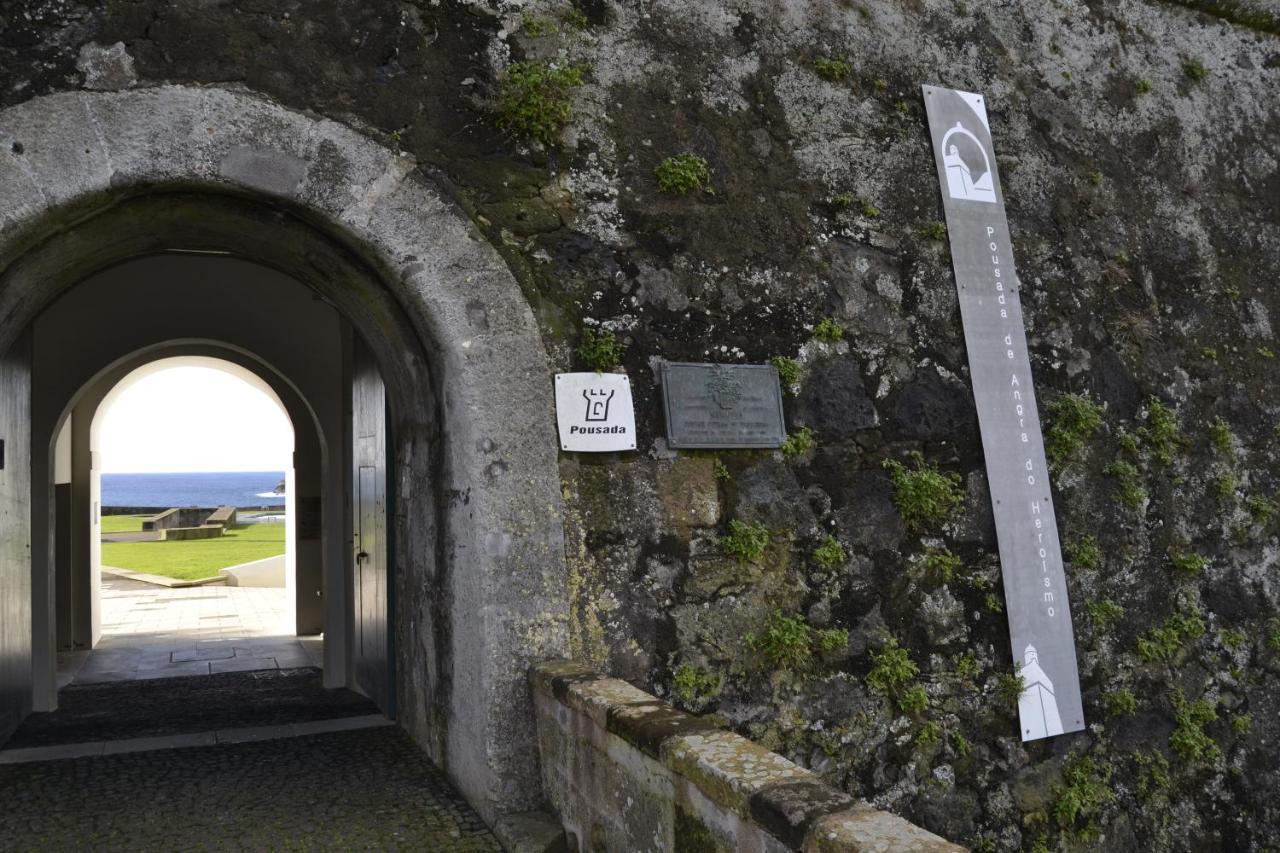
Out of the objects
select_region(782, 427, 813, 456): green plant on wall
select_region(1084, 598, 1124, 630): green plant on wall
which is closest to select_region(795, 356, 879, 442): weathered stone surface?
select_region(782, 427, 813, 456): green plant on wall

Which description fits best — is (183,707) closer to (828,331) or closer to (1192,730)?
(828,331)

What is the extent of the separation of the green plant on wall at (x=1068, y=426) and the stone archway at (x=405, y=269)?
2.20 metres

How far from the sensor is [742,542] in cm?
369

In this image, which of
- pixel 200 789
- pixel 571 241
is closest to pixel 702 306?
pixel 571 241

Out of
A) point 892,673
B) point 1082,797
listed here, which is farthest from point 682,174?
point 1082,797

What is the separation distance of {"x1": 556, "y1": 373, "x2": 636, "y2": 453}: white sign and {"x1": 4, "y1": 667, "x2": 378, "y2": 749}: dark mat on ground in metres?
2.28

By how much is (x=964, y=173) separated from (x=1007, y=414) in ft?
3.45

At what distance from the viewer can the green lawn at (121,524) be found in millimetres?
29094

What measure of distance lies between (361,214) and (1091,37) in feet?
11.7

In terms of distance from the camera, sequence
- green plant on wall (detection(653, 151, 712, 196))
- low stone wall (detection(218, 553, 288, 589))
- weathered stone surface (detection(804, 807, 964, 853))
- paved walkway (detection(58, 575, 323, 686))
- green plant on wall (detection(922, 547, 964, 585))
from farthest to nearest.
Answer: low stone wall (detection(218, 553, 288, 589)) → paved walkway (detection(58, 575, 323, 686)) → green plant on wall (detection(922, 547, 964, 585)) → green plant on wall (detection(653, 151, 712, 196)) → weathered stone surface (detection(804, 807, 964, 853))

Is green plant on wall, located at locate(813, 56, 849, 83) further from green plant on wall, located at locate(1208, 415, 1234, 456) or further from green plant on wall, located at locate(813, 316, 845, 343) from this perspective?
green plant on wall, located at locate(1208, 415, 1234, 456)

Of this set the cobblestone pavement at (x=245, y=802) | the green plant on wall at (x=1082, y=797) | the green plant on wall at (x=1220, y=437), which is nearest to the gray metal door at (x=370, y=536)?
the cobblestone pavement at (x=245, y=802)

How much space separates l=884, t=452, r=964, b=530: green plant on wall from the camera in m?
4.01

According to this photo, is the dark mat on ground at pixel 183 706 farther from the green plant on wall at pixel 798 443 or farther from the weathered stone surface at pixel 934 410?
the weathered stone surface at pixel 934 410
